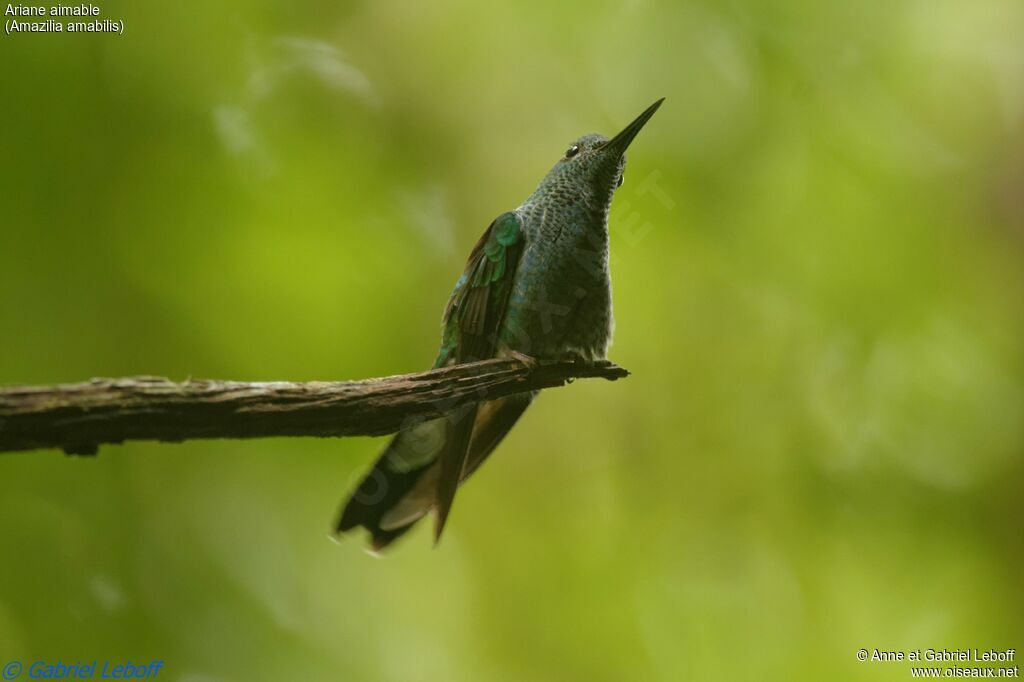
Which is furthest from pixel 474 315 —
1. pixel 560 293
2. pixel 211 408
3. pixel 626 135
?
pixel 211 408

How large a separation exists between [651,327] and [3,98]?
5331mm

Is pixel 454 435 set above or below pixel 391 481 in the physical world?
above

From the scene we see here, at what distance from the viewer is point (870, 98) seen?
780cm

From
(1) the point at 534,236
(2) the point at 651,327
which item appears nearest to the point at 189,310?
(1) the point at 534,236

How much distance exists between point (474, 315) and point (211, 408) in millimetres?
2197

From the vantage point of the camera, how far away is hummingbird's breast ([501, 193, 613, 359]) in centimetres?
520

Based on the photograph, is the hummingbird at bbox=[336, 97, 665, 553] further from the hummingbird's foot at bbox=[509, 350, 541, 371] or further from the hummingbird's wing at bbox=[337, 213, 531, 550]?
the hummingbird's foot at bbox=[509, 350, 541, 371]

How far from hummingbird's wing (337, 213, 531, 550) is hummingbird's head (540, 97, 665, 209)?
542 mm

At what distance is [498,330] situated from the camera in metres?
5.27

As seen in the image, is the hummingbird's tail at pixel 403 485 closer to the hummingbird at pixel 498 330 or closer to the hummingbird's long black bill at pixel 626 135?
the hummingbird at pixel 498 330

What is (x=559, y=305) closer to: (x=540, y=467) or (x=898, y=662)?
(x=540, y=467)

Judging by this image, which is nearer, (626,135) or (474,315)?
(474,315)

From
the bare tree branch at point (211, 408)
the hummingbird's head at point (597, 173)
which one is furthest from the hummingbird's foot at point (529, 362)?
the hummingbird's head at point (597, 173)

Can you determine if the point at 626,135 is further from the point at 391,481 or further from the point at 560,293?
the point at 391,481
